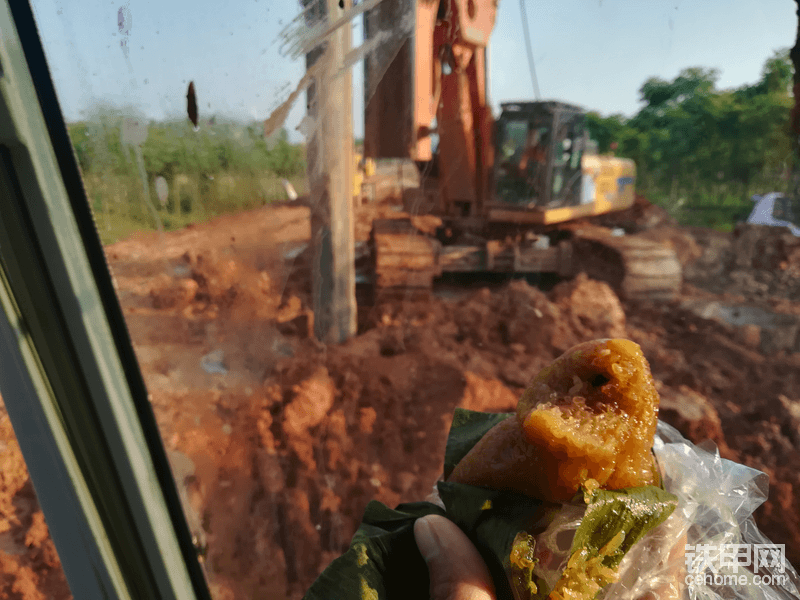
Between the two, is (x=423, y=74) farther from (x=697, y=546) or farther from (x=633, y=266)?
(x=633, y=266)

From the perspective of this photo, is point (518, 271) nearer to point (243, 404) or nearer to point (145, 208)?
point (243, 404)

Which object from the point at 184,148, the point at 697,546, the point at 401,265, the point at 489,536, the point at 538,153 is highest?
the point at 184,148

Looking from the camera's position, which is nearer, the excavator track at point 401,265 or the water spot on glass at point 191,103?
the water spot on glass at point 191,103

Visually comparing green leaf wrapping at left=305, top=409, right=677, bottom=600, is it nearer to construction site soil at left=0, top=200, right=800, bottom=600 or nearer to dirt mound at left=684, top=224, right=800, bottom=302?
construction site soil at left=0, top=200, right=800, bottom=600

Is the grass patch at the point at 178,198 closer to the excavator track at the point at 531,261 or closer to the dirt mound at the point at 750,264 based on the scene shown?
the excavator track at the point at 531,261

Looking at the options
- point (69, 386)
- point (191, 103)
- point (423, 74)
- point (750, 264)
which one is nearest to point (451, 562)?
point (69, 386)

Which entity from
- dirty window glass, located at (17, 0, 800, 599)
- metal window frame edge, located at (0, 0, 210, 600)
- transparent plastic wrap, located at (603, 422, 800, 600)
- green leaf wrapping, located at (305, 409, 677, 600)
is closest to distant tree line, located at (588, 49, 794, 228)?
dirty window glass, located at (17, 0, 800, 599)

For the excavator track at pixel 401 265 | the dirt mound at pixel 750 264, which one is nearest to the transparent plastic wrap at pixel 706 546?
the excavator track at pixel 401 265
